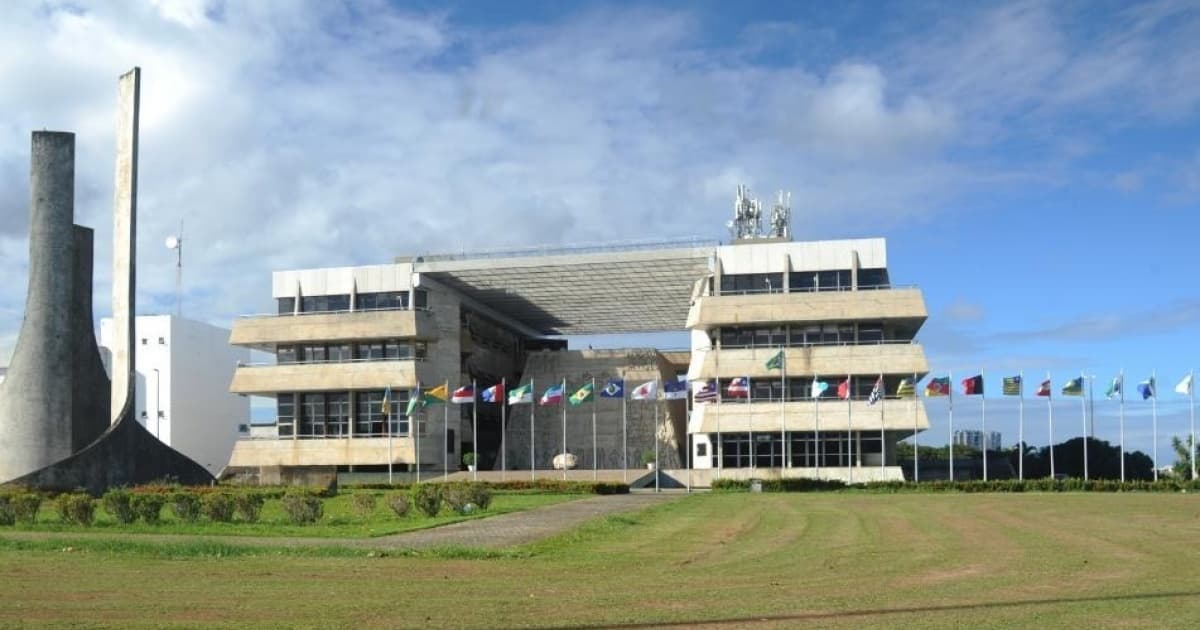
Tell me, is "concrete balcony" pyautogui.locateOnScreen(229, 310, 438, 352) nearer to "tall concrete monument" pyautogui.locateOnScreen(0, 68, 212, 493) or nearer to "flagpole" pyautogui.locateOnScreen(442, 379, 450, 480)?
"flagpole" pyautogui.locateOnScreen(442, 379, 450, 480)

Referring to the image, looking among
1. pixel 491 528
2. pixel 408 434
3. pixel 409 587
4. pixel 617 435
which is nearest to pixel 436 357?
pixel 408 434

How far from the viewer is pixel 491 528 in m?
32.6

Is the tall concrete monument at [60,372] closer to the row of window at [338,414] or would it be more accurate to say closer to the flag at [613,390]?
the flag at [613,390]

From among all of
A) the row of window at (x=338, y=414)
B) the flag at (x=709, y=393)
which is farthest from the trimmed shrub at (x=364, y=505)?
the row of window at (x=338, y=414)

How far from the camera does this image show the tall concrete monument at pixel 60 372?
56219 millimetres

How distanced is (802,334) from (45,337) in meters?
44.2

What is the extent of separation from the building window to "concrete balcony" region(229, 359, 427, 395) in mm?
1124

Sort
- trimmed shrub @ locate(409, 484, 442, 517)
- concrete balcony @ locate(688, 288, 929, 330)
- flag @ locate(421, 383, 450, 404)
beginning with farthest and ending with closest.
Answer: concrete balcony @ locate(688, 288, 929, 330) < flag @ locate(421, 383, 450, 404) < trimmed shrub @ locate(409, 484, 442, 517)

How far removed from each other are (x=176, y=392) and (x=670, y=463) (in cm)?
4260

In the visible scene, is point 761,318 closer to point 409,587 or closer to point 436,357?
point 436,357

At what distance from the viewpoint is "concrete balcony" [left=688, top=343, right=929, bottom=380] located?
74250 millimetres

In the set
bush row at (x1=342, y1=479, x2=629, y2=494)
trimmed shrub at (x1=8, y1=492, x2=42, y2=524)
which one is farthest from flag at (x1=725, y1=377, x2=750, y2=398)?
trimmed shrub at (x1=8, y1=492, x2=42, y2=524)

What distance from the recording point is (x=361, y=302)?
3317 inches

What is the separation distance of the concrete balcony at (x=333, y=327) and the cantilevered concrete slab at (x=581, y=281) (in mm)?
3407
